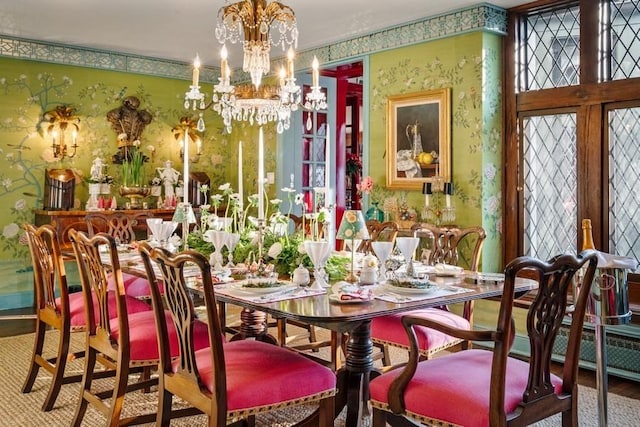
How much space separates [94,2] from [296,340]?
9.35 ft

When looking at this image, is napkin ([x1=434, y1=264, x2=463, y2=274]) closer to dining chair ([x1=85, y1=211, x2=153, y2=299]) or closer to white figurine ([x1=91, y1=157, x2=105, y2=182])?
dining chair ([x1=85, y1=211, x2=153, y2=299])

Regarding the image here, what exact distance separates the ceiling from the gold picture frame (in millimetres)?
646

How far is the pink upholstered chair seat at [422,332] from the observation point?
2.81 metres

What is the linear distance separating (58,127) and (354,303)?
461 cm

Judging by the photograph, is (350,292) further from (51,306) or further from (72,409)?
(51,306)

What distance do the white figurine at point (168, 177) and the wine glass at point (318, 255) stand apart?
4.05 meters

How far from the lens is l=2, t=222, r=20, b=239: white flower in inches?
224

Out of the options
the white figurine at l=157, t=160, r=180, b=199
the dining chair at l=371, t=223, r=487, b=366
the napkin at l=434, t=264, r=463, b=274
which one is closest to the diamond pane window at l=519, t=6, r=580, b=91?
the dining chair at l=371, t=223, r=487, b=366

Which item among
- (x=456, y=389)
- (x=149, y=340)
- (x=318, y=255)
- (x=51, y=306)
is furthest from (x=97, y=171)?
(x=456, y=389)

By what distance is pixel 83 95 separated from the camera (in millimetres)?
6047

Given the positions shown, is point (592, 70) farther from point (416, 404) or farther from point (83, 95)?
point (83, 95)

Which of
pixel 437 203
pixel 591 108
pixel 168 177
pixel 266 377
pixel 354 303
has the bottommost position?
pixel 266 377

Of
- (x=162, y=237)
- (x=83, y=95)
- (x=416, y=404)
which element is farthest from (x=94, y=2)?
(x=416, y=404)

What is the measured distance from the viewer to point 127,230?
468cm
